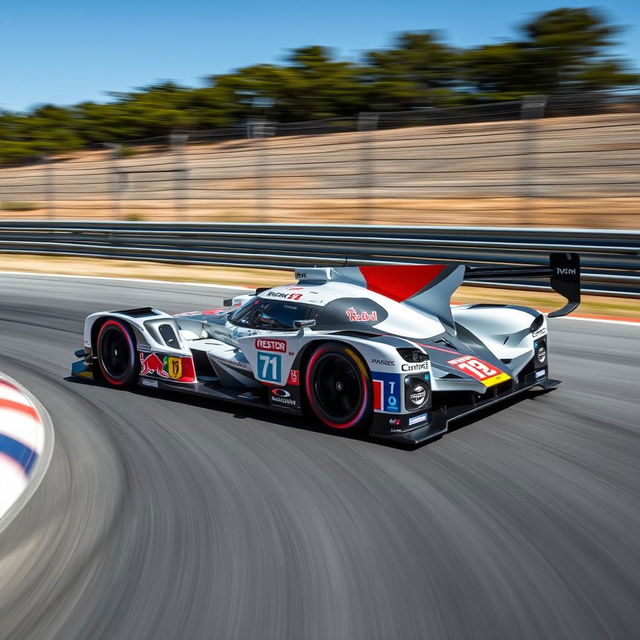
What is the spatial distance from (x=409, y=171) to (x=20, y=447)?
1902 centimetres

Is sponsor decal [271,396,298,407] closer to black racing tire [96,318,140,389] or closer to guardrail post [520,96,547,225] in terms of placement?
black racing tire [96,318,140,389]

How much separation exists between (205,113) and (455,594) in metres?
35.0

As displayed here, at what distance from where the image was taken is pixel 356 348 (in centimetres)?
556

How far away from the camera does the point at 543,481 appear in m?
4.80

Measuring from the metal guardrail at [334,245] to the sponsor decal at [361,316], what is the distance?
4.80m

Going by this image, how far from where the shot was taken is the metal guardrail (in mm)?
11312

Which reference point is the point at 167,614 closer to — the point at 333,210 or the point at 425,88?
the point at 333,210

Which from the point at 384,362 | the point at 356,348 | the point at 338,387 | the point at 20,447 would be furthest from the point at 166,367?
the point at 384,362

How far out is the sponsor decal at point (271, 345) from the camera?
606 cm

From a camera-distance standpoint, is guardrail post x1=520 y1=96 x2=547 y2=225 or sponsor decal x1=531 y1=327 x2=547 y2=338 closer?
sponsor decal x1=531 y1=327 x2=547 y2=338

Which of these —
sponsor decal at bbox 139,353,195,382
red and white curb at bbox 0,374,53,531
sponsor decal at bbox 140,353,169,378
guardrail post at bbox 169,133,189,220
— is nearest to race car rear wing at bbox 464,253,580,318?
sponsor decal at bbox 139,353,195,382

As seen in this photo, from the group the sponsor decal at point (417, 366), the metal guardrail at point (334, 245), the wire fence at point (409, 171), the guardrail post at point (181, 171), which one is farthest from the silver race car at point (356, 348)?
the guardrail post at point (181, 171)

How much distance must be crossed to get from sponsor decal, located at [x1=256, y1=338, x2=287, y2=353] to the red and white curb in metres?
1.67

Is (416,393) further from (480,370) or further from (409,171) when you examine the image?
(409,171)
